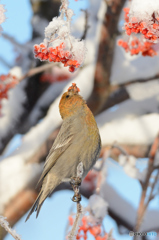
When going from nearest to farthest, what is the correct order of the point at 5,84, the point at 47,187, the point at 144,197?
the point at 47,187 < the point at 144,197 < the point at 5,84

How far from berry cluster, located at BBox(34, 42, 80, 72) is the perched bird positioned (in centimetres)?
51

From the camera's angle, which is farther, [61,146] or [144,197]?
[144,197]

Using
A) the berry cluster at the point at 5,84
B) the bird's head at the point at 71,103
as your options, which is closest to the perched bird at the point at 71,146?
the bird's head at the point at 71,103

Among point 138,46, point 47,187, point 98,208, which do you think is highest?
point 138,46

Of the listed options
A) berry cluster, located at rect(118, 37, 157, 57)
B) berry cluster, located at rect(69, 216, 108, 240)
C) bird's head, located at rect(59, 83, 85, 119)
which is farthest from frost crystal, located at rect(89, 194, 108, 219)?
berry cluster, located at rect(118, 37, 157, 57)

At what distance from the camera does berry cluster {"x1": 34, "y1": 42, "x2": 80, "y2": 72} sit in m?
1.30

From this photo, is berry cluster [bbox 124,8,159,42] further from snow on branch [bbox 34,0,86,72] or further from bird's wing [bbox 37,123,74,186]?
bird's wing [bbox 37,123,74,186]

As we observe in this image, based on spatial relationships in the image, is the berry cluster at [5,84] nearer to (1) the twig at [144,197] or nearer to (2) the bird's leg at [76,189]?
(1) the twig at [144,197]

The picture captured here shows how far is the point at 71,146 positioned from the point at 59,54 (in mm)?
795

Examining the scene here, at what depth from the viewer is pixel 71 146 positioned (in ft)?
6.49

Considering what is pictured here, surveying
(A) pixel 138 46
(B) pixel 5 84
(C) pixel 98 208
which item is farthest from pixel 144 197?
(B) pixel 5 84

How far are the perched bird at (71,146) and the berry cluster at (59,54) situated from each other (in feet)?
1.66

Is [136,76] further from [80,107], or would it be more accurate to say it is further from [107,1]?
[80,107]

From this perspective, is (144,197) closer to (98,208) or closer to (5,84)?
(98,208)
